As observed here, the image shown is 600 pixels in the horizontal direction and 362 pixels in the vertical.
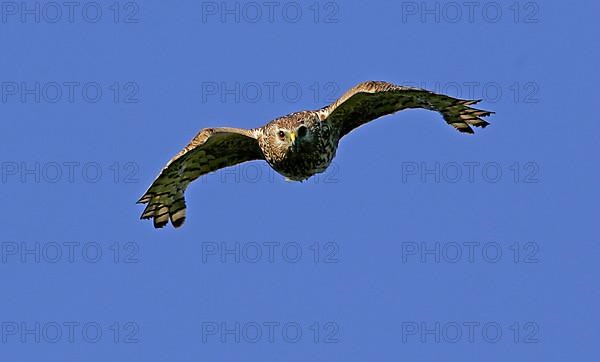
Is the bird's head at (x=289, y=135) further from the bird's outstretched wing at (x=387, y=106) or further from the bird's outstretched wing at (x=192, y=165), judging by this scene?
the bird's outstretched wing at (x=192, y=165)

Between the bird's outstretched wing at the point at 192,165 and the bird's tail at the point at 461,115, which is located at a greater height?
the bird's tail at the point at 461,115

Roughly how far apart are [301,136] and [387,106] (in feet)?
5.07

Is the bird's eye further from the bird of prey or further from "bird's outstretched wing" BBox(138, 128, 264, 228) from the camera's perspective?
"bird's outstretched wing" BBox(138, 128, 264, 228)

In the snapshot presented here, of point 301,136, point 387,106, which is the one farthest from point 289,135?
point 387,106

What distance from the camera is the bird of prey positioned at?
70.9 feet

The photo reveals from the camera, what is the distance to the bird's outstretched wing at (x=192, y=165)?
877 inches

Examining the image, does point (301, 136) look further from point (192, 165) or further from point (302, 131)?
point (192, 165)

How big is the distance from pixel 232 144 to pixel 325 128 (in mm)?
1705

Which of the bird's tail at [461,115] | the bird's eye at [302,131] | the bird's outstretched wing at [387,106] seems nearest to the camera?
the bird's outstretched wing at [387,106]

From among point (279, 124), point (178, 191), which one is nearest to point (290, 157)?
point (279, 124)

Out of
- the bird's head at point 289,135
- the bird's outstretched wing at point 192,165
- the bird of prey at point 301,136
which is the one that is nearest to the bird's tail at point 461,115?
the bird of prey at point 301,136

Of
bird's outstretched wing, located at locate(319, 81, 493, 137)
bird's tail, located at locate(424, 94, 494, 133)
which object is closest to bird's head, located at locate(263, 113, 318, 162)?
bird's outstretched wing, located at locate(319, 81, 493, 137)

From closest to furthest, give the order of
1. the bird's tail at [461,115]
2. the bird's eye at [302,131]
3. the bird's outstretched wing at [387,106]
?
the bird's outstretched wing at [387,106], the bird's eye at [302,131], the bird's tail at [461,115]

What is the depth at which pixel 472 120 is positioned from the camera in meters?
22.4
